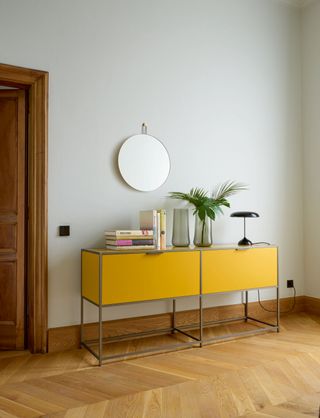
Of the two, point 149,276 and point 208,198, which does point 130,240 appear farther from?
point 208,198

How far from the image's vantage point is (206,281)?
11.2 ft

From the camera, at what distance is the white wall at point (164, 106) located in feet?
10.8

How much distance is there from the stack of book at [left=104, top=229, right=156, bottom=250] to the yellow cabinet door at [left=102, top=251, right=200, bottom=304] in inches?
3.7

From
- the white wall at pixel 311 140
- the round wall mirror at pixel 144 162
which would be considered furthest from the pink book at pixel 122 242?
the white wall at pixel 311 140

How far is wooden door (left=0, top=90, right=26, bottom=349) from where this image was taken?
10.9 feet

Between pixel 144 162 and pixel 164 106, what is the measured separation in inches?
22.3

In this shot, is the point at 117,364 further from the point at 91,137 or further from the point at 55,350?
the point at 91,137

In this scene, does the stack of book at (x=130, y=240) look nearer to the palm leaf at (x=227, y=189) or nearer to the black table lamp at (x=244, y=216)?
the black table lamp at (x=244, y=216)

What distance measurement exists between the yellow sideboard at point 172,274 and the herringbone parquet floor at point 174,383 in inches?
10.9

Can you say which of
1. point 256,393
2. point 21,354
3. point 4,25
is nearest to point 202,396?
point 256,393

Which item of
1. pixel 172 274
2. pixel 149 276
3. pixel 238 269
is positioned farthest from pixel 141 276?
pixel 238 269

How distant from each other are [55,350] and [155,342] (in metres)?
0.79

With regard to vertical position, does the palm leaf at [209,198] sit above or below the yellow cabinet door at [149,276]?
above

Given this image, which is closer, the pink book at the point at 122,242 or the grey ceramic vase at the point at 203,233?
the pink book at the point at 122,242
